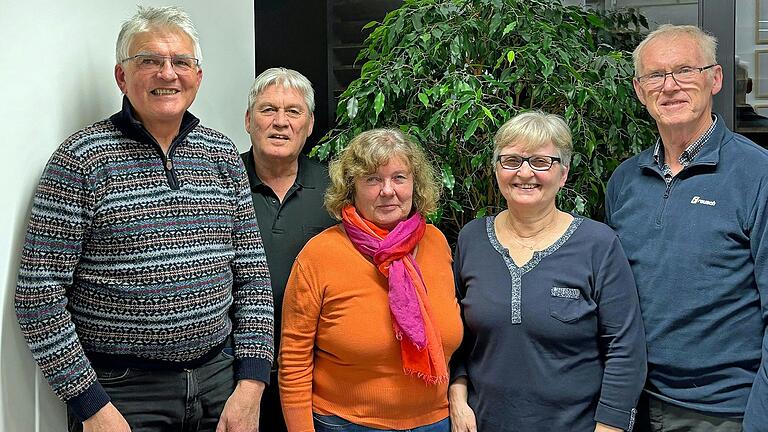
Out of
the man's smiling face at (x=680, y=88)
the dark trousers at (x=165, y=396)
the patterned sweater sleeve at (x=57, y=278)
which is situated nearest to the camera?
the patterned sweater sleeve at (x=57, y=278)

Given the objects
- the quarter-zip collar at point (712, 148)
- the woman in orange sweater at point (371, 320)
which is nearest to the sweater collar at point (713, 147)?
the quarter-zip collar at point (712, 148)

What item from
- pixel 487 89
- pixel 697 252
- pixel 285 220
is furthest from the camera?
pixel 487 89

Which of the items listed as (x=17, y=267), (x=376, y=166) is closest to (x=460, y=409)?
(x=376, y=166)

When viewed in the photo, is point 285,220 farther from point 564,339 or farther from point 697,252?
point 697,252

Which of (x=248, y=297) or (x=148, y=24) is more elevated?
(x=148, y=24)

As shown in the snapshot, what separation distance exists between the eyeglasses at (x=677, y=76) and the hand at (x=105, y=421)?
162cm

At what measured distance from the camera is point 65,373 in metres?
1.66

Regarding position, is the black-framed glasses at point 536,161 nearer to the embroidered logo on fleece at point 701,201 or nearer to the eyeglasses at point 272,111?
the embroidered logo on fleece at point 701,201

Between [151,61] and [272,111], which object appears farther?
[272,111]

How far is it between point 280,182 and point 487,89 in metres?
0.79

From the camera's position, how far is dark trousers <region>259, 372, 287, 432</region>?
92.6 inches

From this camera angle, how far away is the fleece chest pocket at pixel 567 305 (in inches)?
76.8

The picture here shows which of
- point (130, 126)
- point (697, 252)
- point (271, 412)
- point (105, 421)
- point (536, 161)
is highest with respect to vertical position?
point (130, 126)

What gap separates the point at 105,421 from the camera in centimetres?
171
